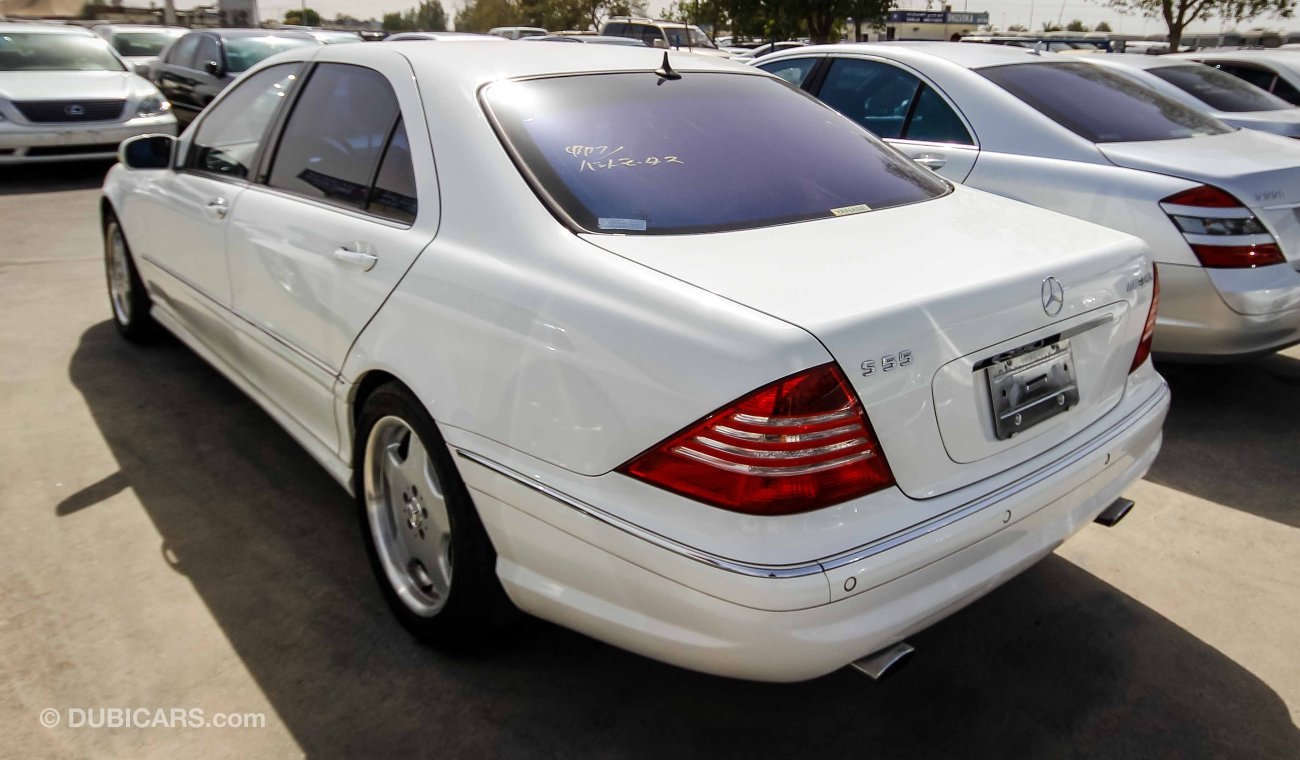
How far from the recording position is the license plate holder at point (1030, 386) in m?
2.16

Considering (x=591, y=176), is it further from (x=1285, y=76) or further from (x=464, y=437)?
(x=1285, y=76)

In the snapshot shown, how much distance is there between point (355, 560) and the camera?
3.22 metres

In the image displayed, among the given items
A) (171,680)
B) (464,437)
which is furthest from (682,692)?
(171,680)

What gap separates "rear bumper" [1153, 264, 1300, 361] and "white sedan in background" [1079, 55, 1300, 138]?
3728 mm

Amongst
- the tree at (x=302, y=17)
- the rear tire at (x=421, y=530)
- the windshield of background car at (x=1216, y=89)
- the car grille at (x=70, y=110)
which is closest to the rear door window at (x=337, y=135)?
the rear tire at (x=421, y=530)

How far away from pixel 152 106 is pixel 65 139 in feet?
3.53

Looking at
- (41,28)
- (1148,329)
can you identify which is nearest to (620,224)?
(1148,329)

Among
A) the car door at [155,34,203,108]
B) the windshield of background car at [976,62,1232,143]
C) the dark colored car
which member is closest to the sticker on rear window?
the windshield of background car at [976,62,1232,143]

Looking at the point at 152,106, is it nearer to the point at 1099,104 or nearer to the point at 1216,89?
the point at 1099,104

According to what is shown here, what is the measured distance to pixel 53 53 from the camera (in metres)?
11.2

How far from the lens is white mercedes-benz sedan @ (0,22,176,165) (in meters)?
9.91

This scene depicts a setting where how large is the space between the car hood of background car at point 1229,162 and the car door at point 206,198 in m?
3.53

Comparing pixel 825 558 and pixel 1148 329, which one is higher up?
pixel 1148 329

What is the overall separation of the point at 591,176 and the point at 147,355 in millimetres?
3613
